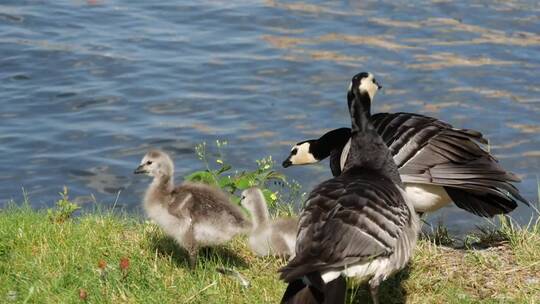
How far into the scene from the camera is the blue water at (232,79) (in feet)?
41.3

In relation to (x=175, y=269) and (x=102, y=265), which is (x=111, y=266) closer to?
(x=102, y=265)

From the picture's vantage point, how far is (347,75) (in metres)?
14.6

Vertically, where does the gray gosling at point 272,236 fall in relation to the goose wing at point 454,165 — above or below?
below

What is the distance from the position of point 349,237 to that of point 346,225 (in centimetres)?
10

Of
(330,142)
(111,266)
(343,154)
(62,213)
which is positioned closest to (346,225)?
(111,266)

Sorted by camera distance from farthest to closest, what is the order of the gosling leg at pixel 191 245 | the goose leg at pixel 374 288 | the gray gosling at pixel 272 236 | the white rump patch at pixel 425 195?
the white rump patch at pixel 425 195 < the gray gosling at pixel 272 236 < the gosling leg at pixel 191 245 < the goose leg at pixel 374 288

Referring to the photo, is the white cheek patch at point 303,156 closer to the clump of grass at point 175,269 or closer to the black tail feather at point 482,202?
the black tail feather at point 482,202

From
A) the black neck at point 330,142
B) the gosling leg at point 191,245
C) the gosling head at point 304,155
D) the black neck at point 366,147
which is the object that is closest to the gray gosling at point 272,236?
the gosling leg at point 191,245

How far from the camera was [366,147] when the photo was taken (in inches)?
273

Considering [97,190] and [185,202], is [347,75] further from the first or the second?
[185,202]

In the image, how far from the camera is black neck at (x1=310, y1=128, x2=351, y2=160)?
9.90 metres

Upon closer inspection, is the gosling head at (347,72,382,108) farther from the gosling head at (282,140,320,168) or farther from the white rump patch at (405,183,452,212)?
the gosling head at (282,140,320,168)

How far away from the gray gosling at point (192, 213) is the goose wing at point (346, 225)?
2.81 ft

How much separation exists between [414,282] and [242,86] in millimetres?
8045
